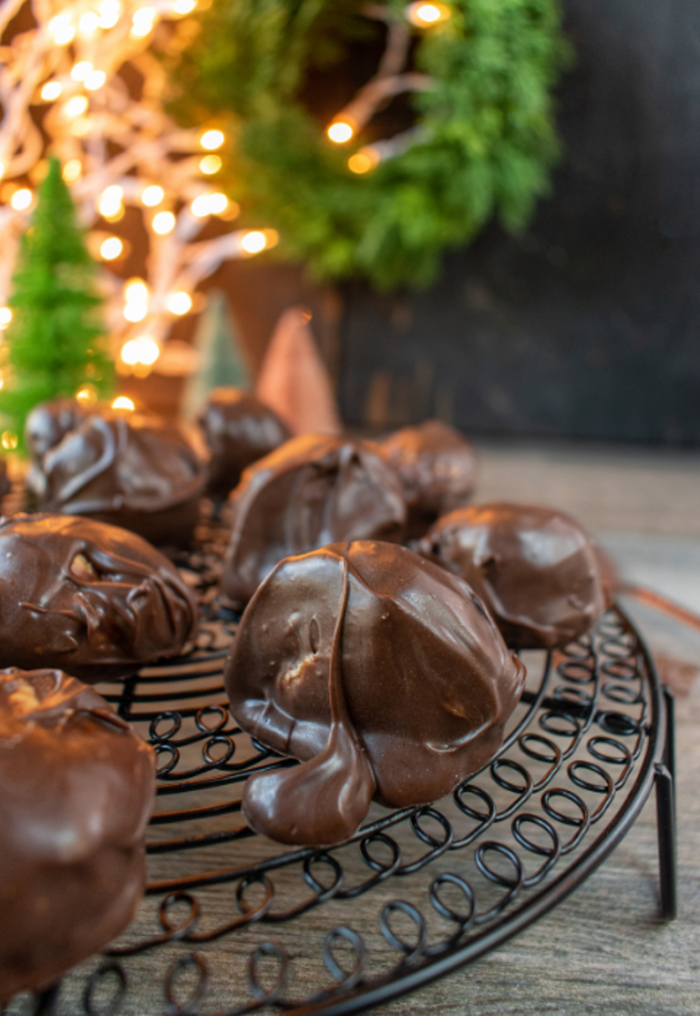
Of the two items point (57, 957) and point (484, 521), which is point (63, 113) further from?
point (57, 957)

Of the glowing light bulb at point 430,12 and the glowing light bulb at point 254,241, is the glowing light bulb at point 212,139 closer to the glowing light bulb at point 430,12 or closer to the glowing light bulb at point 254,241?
the glowing light bulb at point 254,241

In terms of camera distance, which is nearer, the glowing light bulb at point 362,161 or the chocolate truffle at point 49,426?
the chocolate truffle at point 49,426

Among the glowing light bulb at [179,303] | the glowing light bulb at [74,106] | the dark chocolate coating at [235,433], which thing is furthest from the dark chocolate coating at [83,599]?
the glowing light bulb at [74,106]

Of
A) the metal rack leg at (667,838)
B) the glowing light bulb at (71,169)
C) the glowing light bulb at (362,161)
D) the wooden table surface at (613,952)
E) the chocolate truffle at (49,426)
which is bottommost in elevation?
the wooden table surface at (613,952)

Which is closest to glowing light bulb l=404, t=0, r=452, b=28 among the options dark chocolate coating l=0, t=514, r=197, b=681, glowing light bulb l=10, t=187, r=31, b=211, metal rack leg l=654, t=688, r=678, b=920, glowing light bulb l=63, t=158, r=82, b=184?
glowing light bulb l=63, t=158, r=82, b=184

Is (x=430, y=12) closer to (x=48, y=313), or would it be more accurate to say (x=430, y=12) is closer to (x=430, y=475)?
(x=48, y=313)

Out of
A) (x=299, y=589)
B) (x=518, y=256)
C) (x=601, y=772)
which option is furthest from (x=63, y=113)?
(x=601, y=772)

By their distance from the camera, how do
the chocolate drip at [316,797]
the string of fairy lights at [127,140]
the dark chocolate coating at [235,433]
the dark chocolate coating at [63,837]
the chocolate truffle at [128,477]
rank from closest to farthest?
the dark chocolate coating at [63,837]
the chocolate drip at [316,797]
the chocolate truffle at [128,477]
the dark chocolate coating at [235,433]
the string of fairy lights at [127,140]

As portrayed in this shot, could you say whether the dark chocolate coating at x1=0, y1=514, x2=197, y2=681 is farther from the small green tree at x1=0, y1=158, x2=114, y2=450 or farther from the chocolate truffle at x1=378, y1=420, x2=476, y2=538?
the small green tree at x1=0, y1=158, x2=114, y2=450
